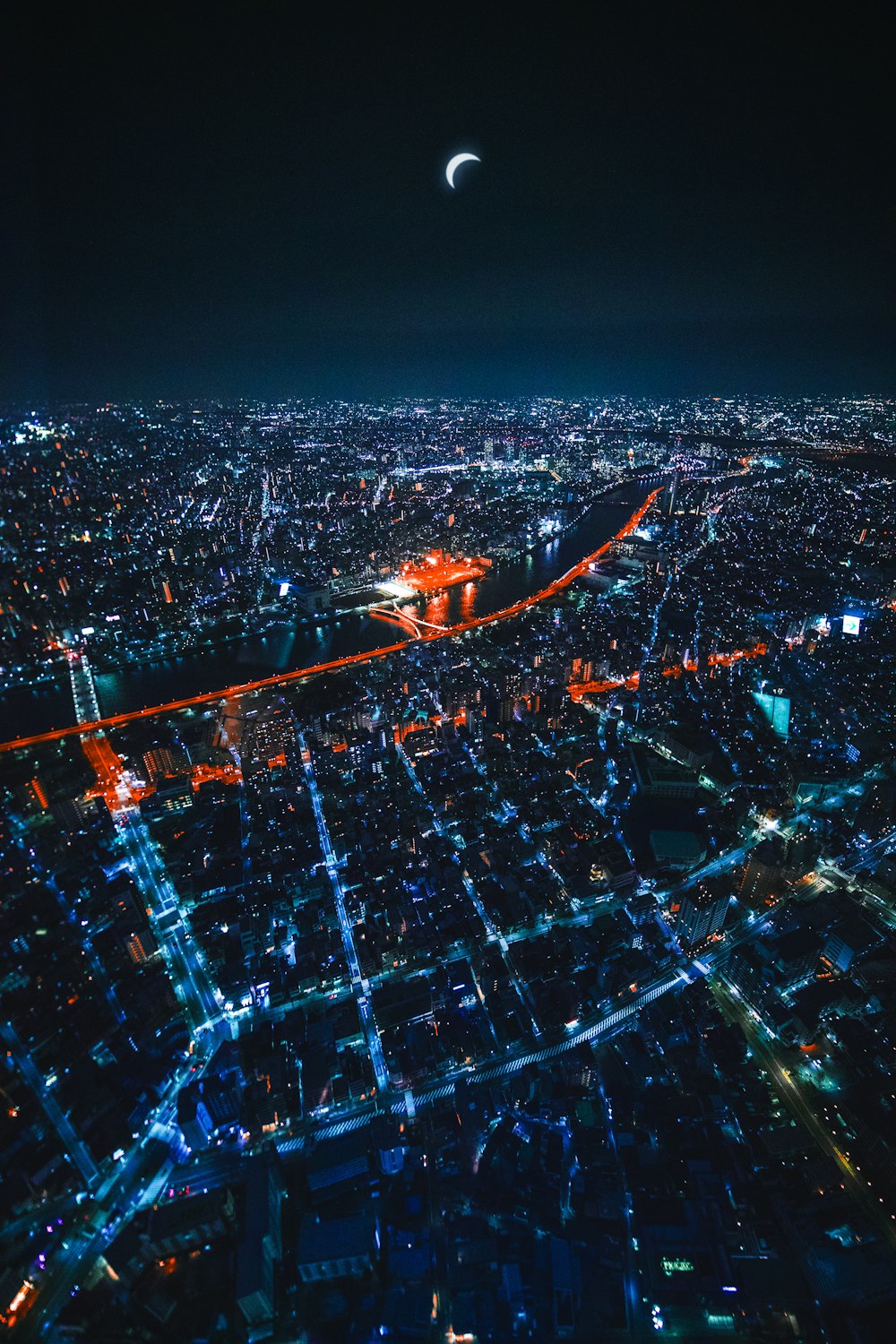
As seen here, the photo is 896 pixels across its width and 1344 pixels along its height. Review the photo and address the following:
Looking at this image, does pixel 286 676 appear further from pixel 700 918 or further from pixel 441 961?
pixel 700 918

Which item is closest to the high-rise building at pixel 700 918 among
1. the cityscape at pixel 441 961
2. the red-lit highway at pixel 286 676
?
the cityscape at pixel 441 961

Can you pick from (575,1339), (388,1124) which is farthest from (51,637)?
(575,1339)

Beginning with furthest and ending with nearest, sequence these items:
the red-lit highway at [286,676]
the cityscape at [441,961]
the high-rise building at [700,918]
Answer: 1. the red-lit highway at [286,676]
2. the high-rise building at [700,918]
3. the cityscape at [441,961]

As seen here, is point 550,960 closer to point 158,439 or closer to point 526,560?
point 526,560

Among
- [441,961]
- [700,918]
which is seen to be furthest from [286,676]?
[700,918]

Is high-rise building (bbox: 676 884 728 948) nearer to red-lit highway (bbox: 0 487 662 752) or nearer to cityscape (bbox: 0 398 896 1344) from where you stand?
cityscape (bbox: 0 398 896 1344)

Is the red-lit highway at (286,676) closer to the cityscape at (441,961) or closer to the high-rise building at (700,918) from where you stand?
the cityscape at (441,961)
